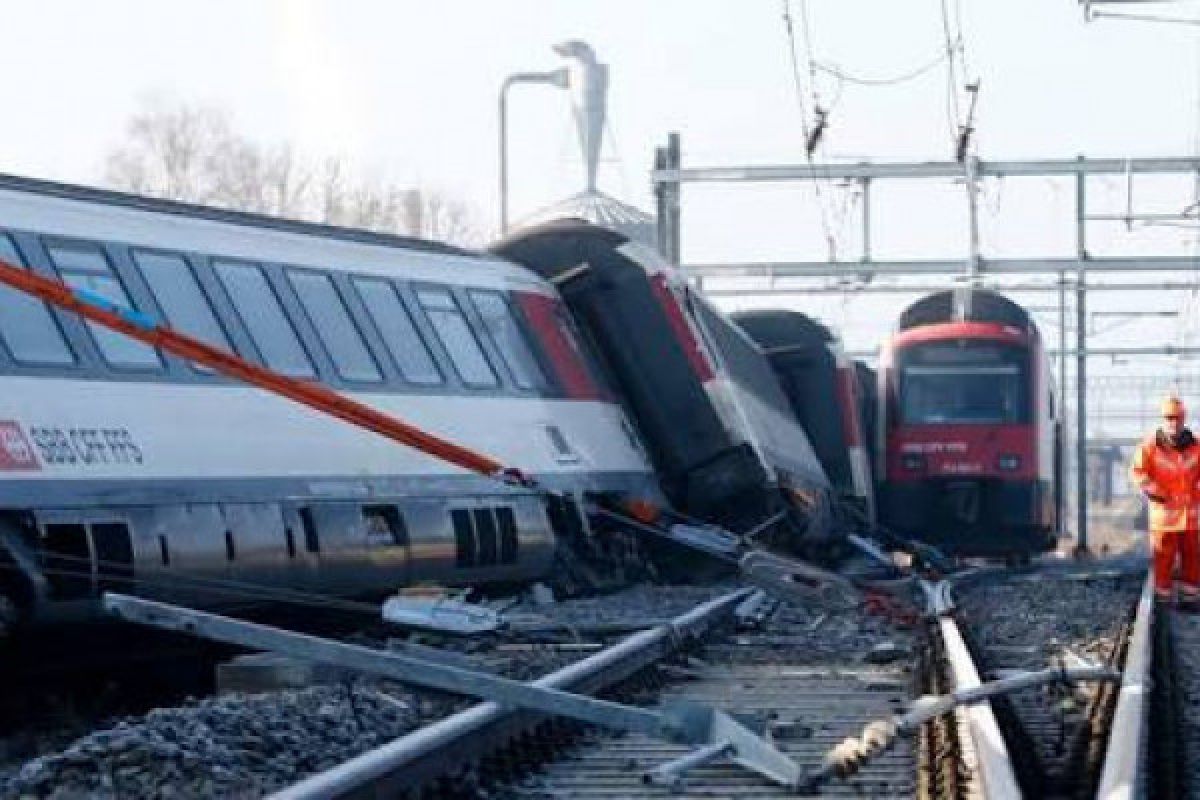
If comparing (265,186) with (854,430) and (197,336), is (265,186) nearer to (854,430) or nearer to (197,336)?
(854,430)

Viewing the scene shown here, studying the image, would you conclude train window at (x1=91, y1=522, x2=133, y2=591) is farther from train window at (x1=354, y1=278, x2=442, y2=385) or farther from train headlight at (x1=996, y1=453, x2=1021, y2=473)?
train headlight at (x1=996, y1=453, x2=1021, y2=473)

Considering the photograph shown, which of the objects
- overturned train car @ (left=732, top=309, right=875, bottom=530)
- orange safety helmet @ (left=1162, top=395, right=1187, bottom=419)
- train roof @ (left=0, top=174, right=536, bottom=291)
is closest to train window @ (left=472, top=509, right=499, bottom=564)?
train roof @ (left=0, top=174, right=536, bottom=291)

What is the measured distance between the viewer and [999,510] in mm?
30844

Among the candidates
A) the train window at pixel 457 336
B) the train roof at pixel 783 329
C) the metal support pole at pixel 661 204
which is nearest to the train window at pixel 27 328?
the train window at pixel 457 336

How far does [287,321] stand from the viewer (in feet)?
48.2

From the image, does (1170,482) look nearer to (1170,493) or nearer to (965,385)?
(1170,493)

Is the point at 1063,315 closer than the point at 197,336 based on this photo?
No

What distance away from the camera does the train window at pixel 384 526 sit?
46.6 feet

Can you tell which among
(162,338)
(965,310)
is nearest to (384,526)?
(162,338)

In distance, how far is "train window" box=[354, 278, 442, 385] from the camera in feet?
53.0

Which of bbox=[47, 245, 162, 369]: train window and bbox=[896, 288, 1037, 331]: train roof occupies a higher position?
bbox=[896, 288, 1037, 331]: train roof

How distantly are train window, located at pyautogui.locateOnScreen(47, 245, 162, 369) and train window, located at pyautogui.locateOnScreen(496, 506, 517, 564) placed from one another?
12.6ft

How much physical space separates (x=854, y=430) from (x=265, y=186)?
44.3m

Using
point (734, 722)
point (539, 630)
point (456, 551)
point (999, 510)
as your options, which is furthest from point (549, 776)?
point (999, 510)
